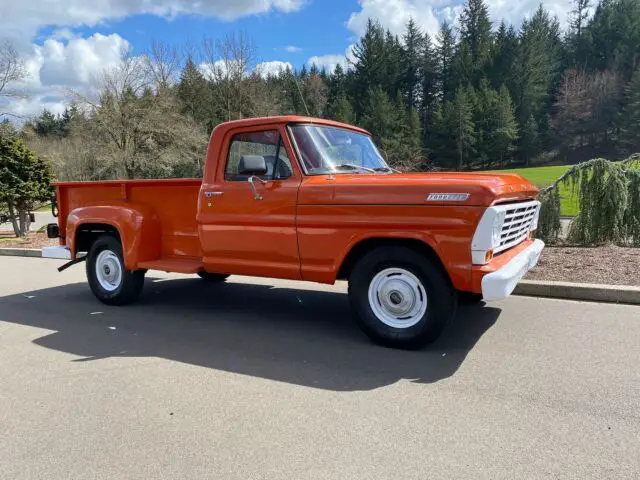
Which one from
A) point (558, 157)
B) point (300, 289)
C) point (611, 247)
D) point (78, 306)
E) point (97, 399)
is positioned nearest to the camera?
point (97, 399)

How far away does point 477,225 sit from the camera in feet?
13.1

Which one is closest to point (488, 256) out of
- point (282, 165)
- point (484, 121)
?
point (282, 165)

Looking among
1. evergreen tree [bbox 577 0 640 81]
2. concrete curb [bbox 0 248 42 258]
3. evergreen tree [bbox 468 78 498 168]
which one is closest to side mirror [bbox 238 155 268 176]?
concrete curb [bbox 0 248 42 258]

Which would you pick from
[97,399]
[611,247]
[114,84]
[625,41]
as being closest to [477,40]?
[625,41]

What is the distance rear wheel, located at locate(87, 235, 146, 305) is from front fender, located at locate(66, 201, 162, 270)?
298mm

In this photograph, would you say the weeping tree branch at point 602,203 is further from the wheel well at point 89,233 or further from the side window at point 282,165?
the wheel well at point 89,233

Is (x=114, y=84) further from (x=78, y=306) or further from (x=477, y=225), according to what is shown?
(x=477, y=225)

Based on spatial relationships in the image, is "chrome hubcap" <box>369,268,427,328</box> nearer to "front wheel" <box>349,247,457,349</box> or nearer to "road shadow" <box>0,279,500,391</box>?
"front wheel" <box>349,247,457,349</box>

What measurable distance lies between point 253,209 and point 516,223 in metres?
2.60

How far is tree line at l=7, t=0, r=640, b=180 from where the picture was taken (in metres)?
46.2

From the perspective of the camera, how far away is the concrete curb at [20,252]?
12.5 metres

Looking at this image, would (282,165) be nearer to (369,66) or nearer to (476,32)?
(369,66)

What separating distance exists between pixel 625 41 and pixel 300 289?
84.7m

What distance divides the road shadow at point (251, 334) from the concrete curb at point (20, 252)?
5.60 m
